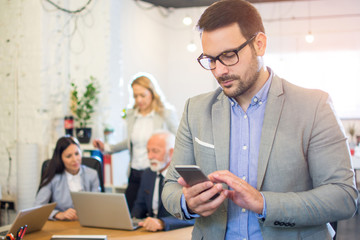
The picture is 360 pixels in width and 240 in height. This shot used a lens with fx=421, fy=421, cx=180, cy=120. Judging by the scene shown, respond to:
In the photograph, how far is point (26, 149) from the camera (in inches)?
185

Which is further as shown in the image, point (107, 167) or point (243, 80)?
point (107, 167)

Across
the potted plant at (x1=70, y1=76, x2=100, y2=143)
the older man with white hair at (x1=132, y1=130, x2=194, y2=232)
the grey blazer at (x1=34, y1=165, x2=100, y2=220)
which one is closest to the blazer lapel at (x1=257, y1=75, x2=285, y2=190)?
the older man with white hair at (x1=132, y1=130, x2=194, y2=232)

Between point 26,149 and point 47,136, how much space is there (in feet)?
0.88

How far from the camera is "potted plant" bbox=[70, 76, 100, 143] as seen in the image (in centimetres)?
482

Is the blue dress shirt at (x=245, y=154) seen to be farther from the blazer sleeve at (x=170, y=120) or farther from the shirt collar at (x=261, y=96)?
the blazer sleeve at (x=170, y=120)

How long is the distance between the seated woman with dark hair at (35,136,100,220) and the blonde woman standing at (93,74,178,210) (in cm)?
64

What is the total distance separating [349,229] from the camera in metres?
2.27

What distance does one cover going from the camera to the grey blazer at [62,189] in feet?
9.96

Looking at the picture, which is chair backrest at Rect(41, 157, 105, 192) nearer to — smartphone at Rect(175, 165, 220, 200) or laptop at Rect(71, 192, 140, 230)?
laptop at Rect(71, 192, 140, 230)

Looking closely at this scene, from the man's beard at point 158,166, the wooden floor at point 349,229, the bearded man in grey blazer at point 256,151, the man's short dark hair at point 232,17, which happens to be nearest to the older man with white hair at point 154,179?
the man's beard at point 158,166

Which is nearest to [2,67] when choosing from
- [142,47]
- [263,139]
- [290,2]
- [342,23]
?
[142,47]

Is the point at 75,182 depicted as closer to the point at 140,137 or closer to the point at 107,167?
the point at 140,137

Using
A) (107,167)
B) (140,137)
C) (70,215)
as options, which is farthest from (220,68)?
(107,167)

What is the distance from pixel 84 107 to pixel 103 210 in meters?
2.80
